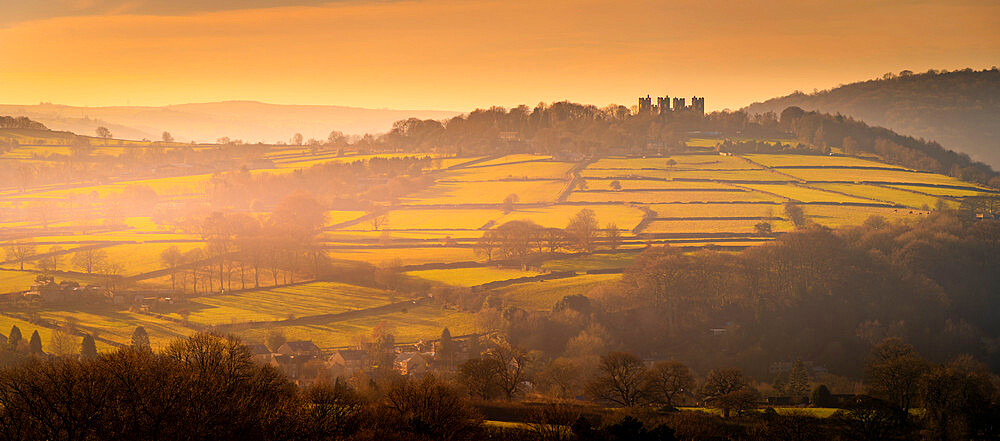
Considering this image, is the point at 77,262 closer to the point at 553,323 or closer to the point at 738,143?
the point at 553,323

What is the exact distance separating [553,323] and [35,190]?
63.2m

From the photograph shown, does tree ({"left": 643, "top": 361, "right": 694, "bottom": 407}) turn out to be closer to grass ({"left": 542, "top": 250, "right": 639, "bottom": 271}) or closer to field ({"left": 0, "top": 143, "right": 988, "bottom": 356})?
field ({"left": 0, "top": 143, "right": 988, "bottom": 356})

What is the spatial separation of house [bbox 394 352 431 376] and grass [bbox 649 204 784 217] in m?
31.7

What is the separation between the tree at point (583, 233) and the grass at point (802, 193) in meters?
20.5

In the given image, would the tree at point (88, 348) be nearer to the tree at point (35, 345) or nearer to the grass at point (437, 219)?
the tree at point (35, 345)

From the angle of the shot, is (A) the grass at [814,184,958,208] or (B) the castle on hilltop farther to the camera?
(B) the castle on hilltop

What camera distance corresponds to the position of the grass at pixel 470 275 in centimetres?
4362

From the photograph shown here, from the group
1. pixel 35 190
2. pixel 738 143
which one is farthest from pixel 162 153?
pixel 738 143

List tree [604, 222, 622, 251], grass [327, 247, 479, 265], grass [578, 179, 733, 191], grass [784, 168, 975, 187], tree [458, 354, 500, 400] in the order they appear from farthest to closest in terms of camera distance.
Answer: grass [784, 168, 975, 187], grass [578, 179, 733, 191], tree [604, 222, 622, 251], grass [327, 247, 479, 265], tree [458, 354, 500, 400]

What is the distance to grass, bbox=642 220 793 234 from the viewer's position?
54250 mm

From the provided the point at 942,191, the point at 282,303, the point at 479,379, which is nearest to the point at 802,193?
the point at 942,191

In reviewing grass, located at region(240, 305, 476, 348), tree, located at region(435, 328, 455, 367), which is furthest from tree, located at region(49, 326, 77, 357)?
tree, located at region(435, 328, 455, 367)

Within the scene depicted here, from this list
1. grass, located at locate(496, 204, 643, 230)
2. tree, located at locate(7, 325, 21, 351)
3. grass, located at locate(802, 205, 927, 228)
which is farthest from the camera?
grass, located at locate(496, 204, 643, 230)

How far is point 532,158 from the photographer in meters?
85.9
